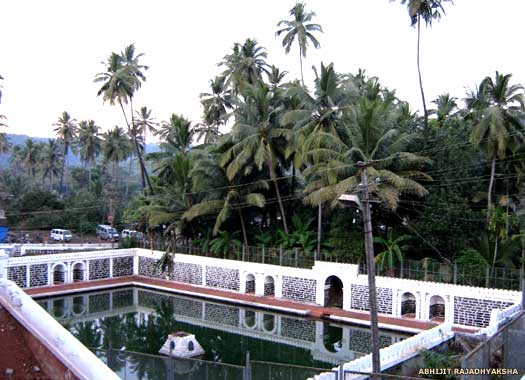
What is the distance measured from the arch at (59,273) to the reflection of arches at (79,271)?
518 mm

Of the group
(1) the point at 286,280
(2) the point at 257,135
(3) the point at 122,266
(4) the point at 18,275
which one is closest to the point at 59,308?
(4) the point at 18,275

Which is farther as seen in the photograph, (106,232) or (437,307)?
(106,232)

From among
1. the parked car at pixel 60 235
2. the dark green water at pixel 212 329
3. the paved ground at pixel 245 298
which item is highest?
the parked car at pixel 60 235

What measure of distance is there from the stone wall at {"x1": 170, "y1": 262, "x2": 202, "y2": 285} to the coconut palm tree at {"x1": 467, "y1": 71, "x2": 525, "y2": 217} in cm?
1390

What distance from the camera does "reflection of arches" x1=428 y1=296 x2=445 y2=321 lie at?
19627 mm

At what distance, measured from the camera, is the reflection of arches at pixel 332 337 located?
57.3 feet

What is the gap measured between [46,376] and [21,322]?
3.73 ft

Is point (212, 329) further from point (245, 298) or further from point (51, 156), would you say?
point (51, 156)

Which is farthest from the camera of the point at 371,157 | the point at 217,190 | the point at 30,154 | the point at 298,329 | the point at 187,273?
the point at 30,154

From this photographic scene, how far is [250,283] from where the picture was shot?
2502cm

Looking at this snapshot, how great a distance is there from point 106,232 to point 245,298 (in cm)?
1949

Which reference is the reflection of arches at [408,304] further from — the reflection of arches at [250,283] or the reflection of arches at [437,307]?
the reflection of arches at [250,283]

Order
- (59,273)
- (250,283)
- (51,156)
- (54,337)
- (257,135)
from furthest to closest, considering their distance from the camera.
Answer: (51,156) < (59,273) < (250,283) < (257,135) < (54,337)

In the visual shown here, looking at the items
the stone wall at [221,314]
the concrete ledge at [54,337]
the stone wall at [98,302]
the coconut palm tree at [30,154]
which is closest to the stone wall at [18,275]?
the stone wall at [98,302]
